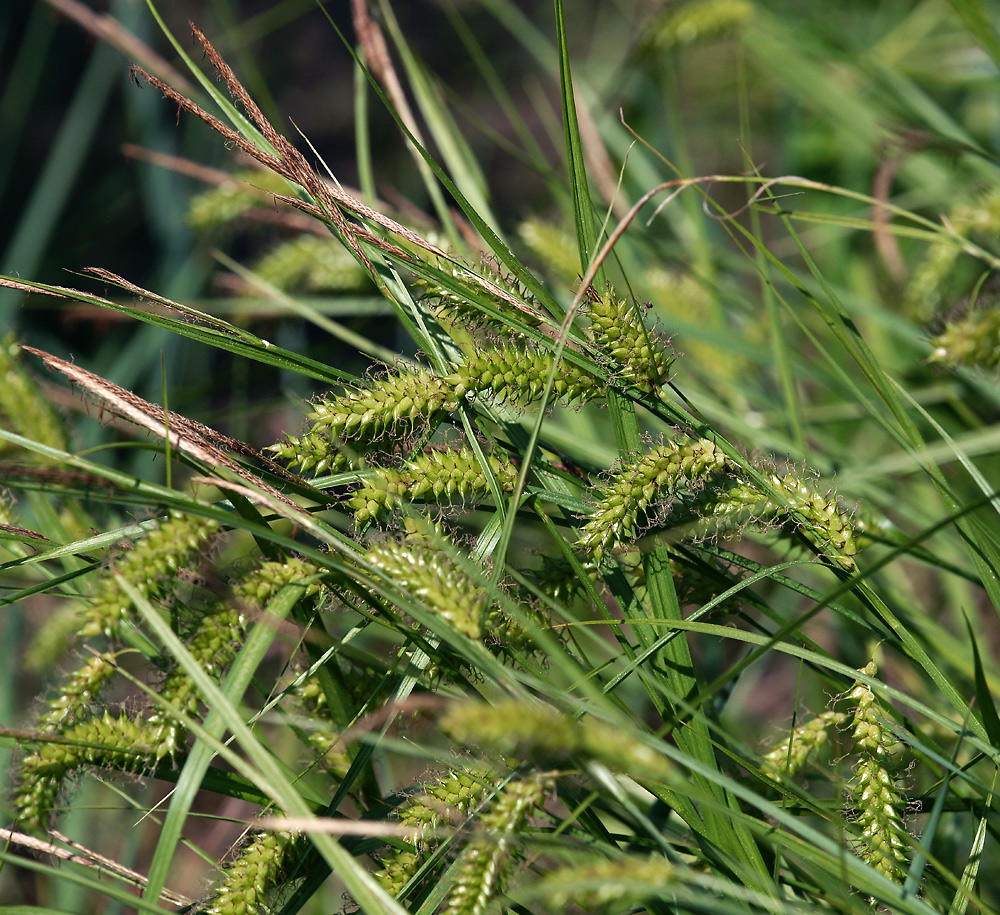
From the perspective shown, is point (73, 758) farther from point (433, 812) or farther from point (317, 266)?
point (317, 266)

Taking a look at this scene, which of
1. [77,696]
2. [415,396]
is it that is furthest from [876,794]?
[77,696]

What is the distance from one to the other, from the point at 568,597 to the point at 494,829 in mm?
365

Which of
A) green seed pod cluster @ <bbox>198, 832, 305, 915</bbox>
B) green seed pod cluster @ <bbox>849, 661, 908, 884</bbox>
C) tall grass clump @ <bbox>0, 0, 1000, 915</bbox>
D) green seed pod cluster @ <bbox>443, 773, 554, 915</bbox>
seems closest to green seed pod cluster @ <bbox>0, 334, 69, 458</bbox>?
tall grass clump @ <bbox>0, 0, 1000, 915</bbox>

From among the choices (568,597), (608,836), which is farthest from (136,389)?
(608,836)

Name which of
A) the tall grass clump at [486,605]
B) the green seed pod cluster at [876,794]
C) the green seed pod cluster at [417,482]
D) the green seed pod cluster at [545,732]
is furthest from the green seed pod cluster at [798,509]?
the green seed pod cluster at [545,732]

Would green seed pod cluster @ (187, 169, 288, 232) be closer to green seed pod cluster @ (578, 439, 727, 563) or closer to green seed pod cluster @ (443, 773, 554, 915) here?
green seed pod cluster @ (578, 439, 727, 563)

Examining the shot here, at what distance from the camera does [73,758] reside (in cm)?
82

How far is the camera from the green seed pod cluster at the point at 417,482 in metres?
0.80

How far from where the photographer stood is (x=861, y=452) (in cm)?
223

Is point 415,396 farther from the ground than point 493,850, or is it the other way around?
point 415,396

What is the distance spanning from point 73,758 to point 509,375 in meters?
0.69

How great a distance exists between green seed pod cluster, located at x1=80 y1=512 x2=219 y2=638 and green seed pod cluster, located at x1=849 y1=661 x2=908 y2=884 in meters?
0.78

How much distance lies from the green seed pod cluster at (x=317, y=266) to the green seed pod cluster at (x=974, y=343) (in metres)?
1.32

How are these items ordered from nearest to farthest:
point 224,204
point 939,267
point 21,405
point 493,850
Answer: point 493,850 → point 21,405 → point 939,267 → point 224,204
